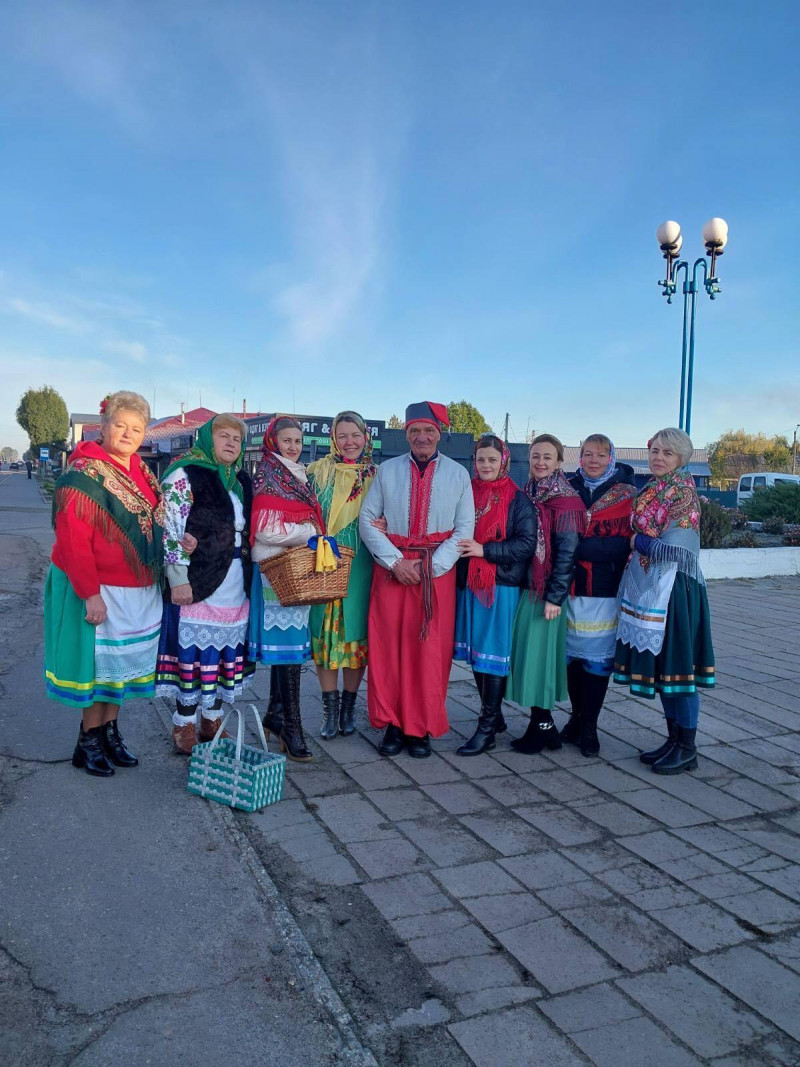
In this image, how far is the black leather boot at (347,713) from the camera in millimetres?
4512

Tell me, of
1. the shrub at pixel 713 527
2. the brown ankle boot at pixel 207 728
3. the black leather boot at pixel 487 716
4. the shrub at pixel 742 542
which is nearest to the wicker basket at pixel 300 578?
the brown ankle boot at pixel 207 728

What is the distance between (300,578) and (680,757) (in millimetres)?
2302

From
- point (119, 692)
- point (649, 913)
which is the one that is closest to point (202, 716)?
point (119, 692)

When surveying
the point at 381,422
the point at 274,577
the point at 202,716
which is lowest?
the point at 202,716

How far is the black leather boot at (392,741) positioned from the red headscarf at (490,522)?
0.89 m

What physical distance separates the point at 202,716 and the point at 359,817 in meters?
1.13

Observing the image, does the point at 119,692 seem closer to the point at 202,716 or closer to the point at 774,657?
the point at 202,716

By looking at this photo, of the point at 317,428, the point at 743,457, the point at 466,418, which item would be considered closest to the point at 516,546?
the point at 317,428

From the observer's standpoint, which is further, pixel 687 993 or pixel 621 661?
pixel 621 661

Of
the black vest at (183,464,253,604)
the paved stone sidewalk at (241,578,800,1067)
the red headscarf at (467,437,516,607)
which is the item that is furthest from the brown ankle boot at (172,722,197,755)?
the red headscarf at (467,437,516,607)

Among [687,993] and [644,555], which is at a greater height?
[644,555]

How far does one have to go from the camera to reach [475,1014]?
2154 mm

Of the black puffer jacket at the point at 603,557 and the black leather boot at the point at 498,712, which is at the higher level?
the black puffer jacket at the point at 603,557

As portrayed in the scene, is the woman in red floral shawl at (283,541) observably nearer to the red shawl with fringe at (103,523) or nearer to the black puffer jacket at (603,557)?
the red shawl with fringe at (103,523)
